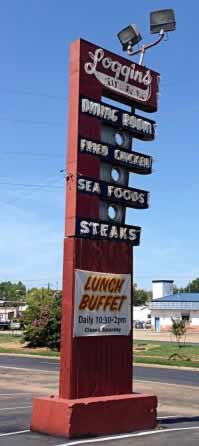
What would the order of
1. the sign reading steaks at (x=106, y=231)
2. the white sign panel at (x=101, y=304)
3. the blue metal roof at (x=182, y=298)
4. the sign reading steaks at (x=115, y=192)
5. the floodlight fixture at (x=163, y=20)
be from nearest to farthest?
the white sign panel at (x=101, y=304), the sign reading steaks at (x=106, y=231), the sign reading steaks at (x=115, y=192), the floodlight fixture at (x=163, y=20), the blue metal roof at (x=182, y=298)

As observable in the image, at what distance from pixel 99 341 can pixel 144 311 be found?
128 m

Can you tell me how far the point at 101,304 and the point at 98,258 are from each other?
866 mm

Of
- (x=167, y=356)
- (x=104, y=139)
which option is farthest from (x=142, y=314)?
(x=104, y=139)

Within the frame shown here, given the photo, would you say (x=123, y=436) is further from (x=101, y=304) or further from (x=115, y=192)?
(x=115, y=192)

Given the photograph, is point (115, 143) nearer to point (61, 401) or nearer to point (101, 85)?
point (101, 85)

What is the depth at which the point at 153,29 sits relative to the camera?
14453 mm

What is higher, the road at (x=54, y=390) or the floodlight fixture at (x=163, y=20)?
the floodlight fixture at (x=163, y=20)

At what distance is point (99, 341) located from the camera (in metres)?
12.4

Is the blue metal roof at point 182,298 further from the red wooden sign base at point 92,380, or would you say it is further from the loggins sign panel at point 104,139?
the red wooden sign base at point 92,380

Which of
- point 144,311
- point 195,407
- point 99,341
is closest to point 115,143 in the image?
point 99,341

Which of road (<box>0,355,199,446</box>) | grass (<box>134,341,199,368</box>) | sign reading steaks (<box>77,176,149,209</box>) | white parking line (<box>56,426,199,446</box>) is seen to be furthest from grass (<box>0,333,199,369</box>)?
sign reading steaks (<box>77,176,149,209</box>)

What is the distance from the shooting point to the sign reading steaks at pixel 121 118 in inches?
501

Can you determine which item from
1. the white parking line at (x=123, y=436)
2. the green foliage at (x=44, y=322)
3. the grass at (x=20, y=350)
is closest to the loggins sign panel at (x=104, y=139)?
the white parking line at (x=123, y=436)

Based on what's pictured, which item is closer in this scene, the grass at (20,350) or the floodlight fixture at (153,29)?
the floodlight fixture at (153,29)
